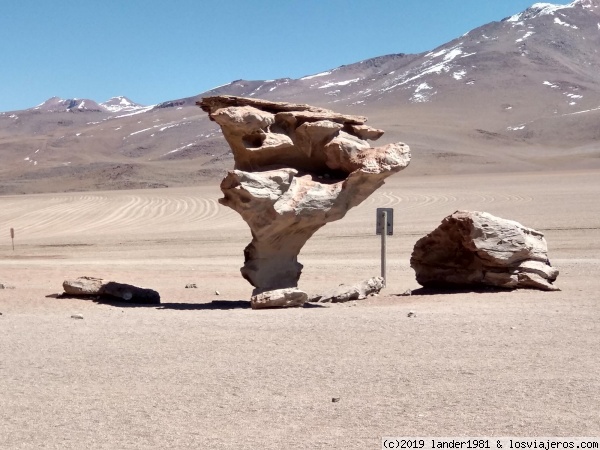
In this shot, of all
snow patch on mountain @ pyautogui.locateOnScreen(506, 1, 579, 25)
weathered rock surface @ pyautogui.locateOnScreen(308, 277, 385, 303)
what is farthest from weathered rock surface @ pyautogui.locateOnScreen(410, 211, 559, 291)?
snow patch on mountain @ pyautogui.locateOnScreen(506, 1, 579, 25)

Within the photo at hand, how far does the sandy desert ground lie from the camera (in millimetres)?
5781

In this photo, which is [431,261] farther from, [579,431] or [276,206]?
[579,431]

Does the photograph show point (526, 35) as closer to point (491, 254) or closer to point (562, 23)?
point (562, 23)

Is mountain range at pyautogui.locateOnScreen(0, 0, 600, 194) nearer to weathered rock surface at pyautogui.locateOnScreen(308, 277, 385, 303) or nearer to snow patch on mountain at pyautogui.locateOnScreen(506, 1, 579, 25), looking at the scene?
snow patch on mountain at pyautogui.locateOnScreen(506, 1, 579, 25)

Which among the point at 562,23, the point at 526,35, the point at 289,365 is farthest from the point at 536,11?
the point at 289,365

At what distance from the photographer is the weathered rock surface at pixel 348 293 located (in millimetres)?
13180

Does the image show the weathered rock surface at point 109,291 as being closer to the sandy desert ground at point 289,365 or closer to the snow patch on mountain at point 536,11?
the sandy desert ground at point 289,365

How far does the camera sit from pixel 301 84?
180000 millimetres

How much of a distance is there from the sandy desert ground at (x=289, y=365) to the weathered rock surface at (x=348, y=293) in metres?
0.49

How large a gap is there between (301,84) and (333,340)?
174343 millimetres

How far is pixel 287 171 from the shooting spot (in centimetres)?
1210

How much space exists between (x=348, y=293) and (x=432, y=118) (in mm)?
95526

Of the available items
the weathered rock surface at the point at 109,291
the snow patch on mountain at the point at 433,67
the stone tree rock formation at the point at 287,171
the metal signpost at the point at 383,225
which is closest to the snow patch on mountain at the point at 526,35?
the snow patch on mountain at the point at 433,67

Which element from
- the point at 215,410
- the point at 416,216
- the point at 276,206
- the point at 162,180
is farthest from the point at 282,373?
the point at 162,180
